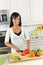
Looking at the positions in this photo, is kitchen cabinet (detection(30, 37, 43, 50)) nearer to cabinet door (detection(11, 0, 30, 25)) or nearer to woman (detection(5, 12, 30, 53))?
cabinet door (detection(11, 0, 30, 25))

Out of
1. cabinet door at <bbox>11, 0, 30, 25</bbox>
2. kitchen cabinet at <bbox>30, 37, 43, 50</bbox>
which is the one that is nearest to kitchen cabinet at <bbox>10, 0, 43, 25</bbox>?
cabinet door at <bbox>11, 0, 30, 25</bbox>

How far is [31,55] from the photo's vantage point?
1.90 metres

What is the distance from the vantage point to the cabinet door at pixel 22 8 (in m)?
3.54

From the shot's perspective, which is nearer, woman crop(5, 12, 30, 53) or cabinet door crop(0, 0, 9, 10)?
woman crop(5, 12, 30, 53)

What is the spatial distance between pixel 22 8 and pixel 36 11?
0.33 metres

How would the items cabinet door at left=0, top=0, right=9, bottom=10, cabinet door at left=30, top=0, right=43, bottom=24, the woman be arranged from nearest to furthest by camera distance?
the woman
cabinet door at left=0, top=0, right=9, bottom=10
cabinet door at left=30, top=0, right=43, bottom=24

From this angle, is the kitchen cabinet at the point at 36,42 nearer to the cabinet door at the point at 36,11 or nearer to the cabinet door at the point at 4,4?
the cabinet door at the point at 36,11

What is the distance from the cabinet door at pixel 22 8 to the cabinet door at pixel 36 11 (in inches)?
3.9

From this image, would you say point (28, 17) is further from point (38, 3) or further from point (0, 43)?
point (0, 43)

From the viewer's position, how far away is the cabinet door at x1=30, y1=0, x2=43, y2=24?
142 inches

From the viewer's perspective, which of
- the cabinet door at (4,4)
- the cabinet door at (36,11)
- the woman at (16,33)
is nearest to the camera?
the woman at (16,33)

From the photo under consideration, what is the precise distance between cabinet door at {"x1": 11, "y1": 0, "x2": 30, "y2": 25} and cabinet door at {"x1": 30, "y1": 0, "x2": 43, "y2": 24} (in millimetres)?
99

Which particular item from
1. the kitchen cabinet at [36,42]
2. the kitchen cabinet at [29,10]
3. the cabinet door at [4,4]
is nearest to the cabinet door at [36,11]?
the kitchen cabinet at [29,10]

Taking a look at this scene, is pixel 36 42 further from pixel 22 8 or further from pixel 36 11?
pixel 22 8
